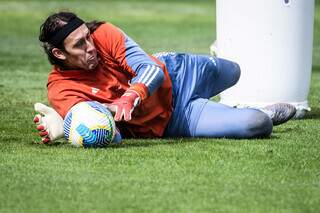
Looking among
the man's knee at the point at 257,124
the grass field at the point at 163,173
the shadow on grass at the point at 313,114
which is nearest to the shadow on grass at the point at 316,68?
the grass field at the point at 163,173

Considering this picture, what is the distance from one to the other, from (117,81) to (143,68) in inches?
13.0

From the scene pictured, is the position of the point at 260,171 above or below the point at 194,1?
above

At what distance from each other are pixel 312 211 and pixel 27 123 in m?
3.62

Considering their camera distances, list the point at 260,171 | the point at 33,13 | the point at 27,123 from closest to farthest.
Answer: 1. the point at 260,171
2. the point at 27,123
3. the point at 33,13

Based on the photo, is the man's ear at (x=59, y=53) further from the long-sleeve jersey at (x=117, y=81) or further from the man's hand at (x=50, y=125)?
the man's hand at (x=50, y=125)

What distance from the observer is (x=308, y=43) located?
8.45 meters

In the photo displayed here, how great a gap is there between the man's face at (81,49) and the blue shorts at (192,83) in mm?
740

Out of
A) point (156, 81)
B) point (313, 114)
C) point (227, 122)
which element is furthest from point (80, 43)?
point (313, 114)

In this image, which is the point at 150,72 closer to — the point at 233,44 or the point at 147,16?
the point at 233,44

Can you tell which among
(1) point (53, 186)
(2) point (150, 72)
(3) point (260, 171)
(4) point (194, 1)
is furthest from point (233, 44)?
(4) point (194, 1)

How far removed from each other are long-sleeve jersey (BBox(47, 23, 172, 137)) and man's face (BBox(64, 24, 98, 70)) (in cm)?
12

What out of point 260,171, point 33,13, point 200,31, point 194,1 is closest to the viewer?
point 260,171

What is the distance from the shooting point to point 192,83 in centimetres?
738

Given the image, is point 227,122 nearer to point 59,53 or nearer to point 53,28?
point 59,53
